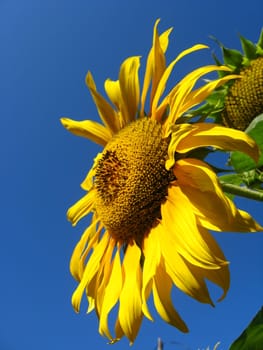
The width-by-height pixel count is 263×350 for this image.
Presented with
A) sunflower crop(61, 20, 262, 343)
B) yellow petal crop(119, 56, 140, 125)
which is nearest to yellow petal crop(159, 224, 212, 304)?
sunflower crop(61, 20, 262, 343)

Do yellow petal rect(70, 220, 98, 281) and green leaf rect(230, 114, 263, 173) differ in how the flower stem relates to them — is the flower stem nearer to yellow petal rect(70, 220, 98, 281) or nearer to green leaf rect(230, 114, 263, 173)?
green leaf rect(230, 114, 263, 173)

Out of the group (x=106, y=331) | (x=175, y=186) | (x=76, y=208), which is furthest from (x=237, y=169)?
(x=76, y=208)

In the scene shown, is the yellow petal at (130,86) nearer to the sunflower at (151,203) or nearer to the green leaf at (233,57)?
the sunflower at (151,203)

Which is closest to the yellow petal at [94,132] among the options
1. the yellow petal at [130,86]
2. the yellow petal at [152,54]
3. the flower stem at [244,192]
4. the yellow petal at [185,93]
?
the yellow petal at [130,86]

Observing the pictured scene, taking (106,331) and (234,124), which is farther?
(234,124)

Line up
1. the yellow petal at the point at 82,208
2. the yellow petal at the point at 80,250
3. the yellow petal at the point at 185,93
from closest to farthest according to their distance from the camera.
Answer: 1. the yellow petal at the point at 185,93
2. the yellow petal at the point at 80,250
3. the yellow petal at the point at 82,208

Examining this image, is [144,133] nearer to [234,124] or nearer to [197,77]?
[197,77]
